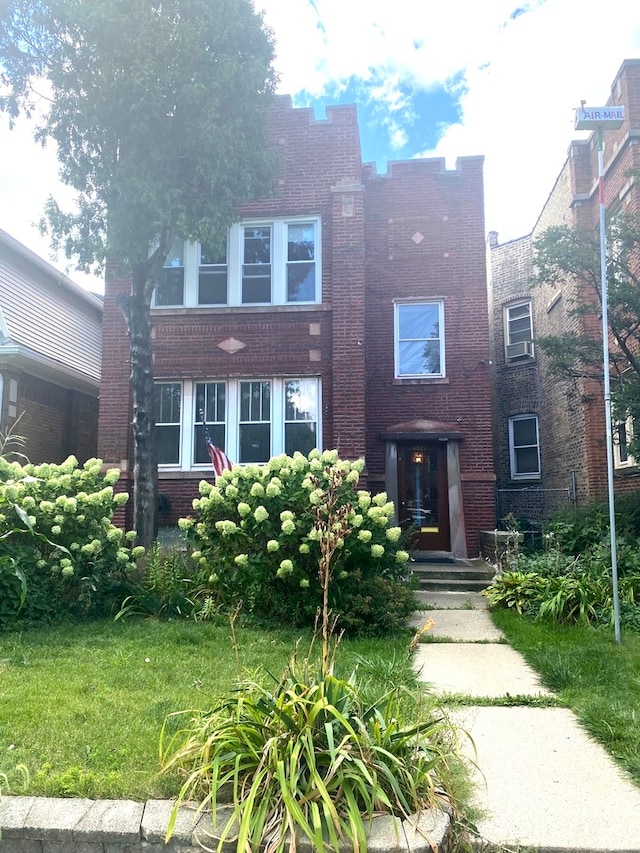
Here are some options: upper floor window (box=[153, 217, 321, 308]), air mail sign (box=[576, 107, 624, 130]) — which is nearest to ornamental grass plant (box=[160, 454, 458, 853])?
air mail sign (box=[576, 107, 624, 130])

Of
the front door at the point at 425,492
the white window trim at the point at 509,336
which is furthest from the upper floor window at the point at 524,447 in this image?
the front door at the point at 425,492

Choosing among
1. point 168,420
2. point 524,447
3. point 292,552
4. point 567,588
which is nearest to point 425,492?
point 567,588

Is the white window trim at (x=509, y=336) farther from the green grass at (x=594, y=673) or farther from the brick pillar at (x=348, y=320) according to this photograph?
the green grass at (x=594, y=673)

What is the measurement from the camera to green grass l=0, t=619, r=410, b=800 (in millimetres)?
3035

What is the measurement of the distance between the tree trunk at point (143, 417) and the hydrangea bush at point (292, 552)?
80.7 inches

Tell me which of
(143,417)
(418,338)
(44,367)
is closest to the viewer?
(143,417)

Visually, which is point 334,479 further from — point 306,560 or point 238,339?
point 238,339

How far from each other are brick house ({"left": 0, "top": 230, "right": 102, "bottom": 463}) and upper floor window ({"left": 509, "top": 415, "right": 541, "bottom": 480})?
11097mm

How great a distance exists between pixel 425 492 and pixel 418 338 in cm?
318

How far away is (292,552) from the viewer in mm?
6688

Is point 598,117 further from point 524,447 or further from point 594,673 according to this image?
point 524,447

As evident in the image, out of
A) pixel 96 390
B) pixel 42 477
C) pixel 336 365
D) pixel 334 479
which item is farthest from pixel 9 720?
pixel 96 390

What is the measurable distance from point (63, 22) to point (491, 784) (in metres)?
10.7

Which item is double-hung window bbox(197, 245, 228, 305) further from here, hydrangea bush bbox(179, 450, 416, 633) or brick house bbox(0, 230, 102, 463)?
hydrangea bush bbox(179, 450, 416, 633)
